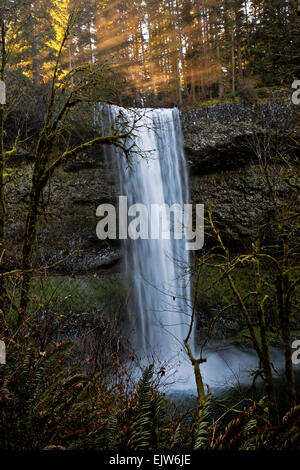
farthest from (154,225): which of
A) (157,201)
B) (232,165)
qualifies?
(232,165)

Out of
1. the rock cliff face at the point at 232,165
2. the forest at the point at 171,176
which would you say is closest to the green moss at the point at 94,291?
the forest at the point at 171,176

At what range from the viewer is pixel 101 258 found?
1672 cm

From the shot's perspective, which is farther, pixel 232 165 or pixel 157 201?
pixel 232 165

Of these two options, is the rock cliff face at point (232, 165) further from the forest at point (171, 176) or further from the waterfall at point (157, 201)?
the waterfall at point (157, 201)

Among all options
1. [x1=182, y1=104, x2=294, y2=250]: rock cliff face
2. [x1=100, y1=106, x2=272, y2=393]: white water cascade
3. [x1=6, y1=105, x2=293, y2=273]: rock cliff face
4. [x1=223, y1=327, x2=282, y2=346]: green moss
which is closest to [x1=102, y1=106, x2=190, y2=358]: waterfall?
[x1=100, y1=106, x2=272, y2=393]: white water cascade

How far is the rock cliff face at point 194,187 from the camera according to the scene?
16031mm

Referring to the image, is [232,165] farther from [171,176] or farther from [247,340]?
[247,340]

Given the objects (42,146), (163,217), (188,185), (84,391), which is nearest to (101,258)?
(163,217)

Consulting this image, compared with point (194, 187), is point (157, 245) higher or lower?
lower

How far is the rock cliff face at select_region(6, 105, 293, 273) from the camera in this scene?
631 inches

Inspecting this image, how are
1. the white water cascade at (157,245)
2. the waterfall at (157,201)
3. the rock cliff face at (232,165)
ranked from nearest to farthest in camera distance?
the white water cascade at (157,245)
the waterfall at (157,201)
the rock cliff face at (232,165)

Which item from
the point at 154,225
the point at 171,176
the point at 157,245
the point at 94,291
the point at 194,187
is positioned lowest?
the point at 94,291

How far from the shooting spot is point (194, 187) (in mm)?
17844

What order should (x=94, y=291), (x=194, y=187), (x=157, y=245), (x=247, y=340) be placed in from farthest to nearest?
(x=194, y=187), (x=157, y=245), (x=94, y=291), (x=247, y=340)
